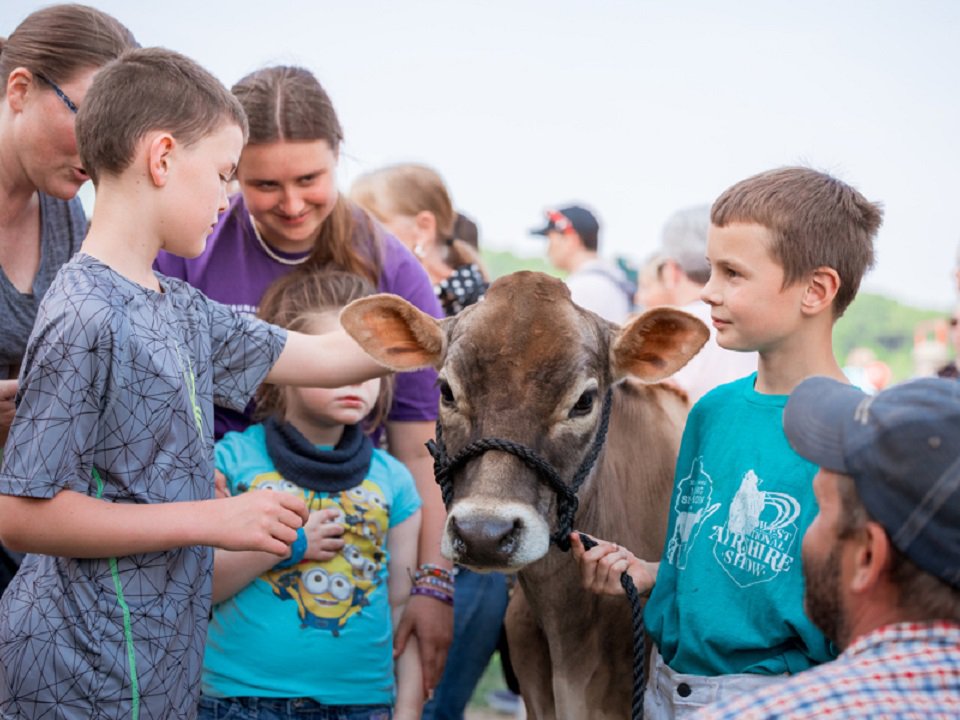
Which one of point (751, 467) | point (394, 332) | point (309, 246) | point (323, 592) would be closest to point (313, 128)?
point (309, 246)

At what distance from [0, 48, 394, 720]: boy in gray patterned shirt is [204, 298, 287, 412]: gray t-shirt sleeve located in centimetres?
19

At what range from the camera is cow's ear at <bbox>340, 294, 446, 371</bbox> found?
385cm

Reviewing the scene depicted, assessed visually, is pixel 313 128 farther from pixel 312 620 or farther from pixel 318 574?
pixel 312 620

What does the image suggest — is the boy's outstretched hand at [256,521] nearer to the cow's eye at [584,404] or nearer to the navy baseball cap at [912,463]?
the cow's eye at [584,404]

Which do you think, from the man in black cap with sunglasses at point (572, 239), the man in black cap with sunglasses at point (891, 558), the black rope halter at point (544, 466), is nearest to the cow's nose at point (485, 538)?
the black rope halter at point (544, 466)

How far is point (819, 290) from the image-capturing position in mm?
3248

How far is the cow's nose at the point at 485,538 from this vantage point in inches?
125

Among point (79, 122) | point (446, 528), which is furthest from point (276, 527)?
point (79, 122)

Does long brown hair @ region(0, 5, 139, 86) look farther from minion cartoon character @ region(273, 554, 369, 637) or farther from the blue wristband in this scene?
minion cartoon character @ region(273, 554, 369, 637)

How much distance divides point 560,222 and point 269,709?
7763 millimetres

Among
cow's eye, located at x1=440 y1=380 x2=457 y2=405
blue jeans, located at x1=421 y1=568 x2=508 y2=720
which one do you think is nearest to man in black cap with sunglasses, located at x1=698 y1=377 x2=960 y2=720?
cow's eye, located at x1=440 y1=380 x2=457 y2=405

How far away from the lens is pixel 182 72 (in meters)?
3.18

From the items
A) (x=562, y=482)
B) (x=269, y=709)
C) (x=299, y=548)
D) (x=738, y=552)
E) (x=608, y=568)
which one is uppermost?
(x=738, y=552)

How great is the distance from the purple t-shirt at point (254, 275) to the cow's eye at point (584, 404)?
1.03 metres
